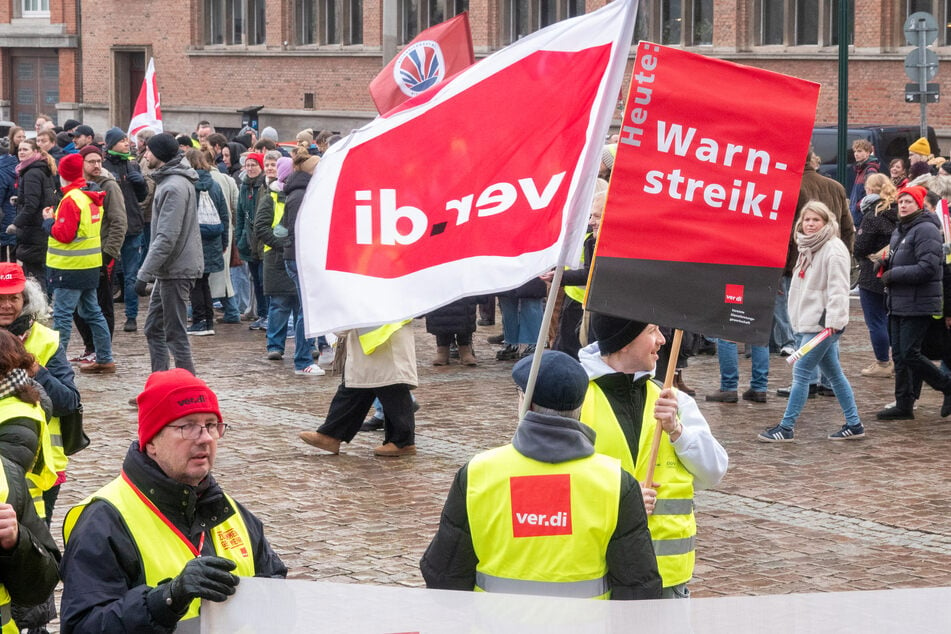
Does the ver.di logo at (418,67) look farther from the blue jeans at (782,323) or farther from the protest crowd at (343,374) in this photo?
the blue jeans at (782,323)

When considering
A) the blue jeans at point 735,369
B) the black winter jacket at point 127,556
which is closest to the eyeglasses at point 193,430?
the black winter jacket at point 127,556

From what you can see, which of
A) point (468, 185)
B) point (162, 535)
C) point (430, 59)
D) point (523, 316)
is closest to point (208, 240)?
point (523, 316)

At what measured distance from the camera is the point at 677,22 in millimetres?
33062

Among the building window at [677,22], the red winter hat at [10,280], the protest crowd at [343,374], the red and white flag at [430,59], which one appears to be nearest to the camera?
the protest crowd at [343,374]

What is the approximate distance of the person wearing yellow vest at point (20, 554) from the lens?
3.85 meters

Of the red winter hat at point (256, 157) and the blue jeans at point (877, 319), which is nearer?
the blue jeans at point (877, 319)

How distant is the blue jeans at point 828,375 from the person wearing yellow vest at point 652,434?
A: 5.81 meters

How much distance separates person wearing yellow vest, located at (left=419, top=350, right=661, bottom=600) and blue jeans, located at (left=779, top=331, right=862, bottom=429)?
22.1 ft

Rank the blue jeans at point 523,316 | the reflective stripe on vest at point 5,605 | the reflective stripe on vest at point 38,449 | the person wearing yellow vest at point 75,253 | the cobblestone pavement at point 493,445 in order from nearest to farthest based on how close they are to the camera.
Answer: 1. the reflective stripe on vest at point 5,605
2. the reflective stripe on vest at point 38,449
3. the cobblestone pavement at point 493,445
4. the person wearing yellow vest at point 75,253
5. the blue jeans at point 523,316

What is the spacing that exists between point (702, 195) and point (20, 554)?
2.22m

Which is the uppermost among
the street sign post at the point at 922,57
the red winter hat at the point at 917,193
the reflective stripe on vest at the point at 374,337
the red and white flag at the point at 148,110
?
the street sign post at the point at 922,57

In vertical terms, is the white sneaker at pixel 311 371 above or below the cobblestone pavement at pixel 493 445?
above

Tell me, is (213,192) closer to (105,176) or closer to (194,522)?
(105,176)

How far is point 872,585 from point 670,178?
126 inches
